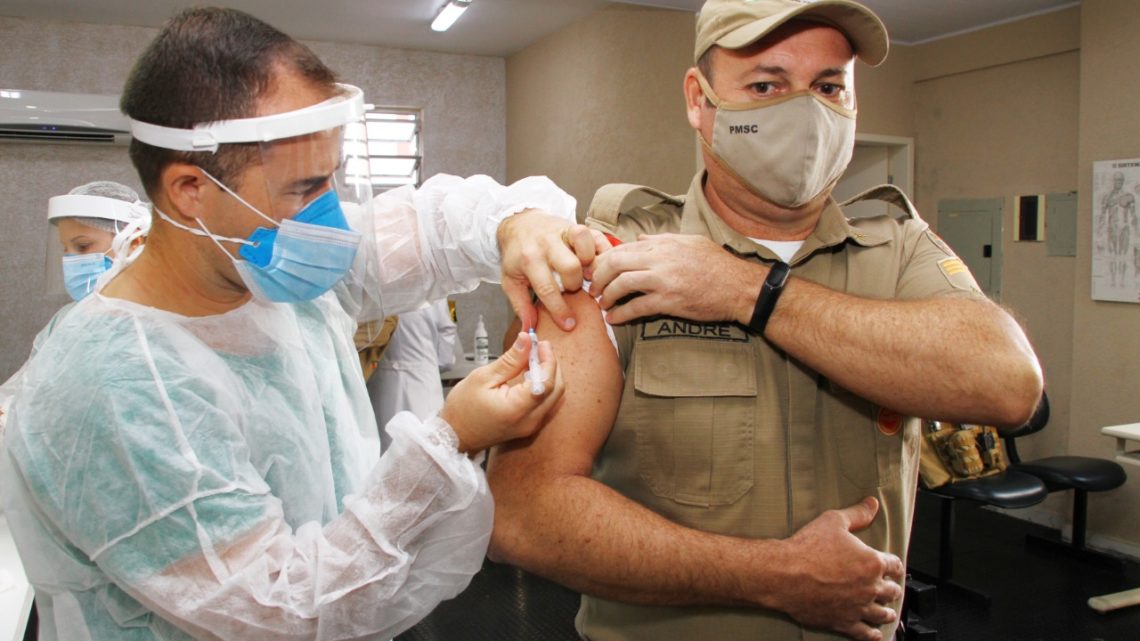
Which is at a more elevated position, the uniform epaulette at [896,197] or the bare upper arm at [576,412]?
the uniform epaulette at [896,197]

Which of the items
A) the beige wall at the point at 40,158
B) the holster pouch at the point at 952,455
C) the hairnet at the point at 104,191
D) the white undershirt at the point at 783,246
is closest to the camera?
the white undershirt at the point at 783,246

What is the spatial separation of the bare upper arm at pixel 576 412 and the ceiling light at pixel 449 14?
3.87 m

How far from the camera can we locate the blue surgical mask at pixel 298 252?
1.14 meters

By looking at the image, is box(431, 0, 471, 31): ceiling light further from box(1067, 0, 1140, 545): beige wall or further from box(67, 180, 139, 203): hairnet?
box(1067, 0, 1140, 545): beige wall

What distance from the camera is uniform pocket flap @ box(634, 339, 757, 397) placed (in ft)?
3.99

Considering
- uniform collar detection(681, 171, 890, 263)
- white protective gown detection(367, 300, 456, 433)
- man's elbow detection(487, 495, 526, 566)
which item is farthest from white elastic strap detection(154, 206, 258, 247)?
white protective gown detection(367, 300, 456, 433)

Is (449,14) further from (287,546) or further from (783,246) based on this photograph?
(287,546)

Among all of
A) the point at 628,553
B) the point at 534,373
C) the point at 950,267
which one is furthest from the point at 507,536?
the point at 950,267

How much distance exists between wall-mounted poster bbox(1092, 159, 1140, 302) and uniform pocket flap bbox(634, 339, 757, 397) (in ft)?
12.6

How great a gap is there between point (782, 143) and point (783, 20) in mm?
179

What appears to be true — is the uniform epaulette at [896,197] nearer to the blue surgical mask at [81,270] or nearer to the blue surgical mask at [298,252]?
the blue surgical mask at [298,252]

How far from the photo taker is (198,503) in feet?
3.27

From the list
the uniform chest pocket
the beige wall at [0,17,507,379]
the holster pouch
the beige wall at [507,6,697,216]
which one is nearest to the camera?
the uniform chest pocket

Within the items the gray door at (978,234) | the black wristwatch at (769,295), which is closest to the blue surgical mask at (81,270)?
the black wristwatch at (769,295)
